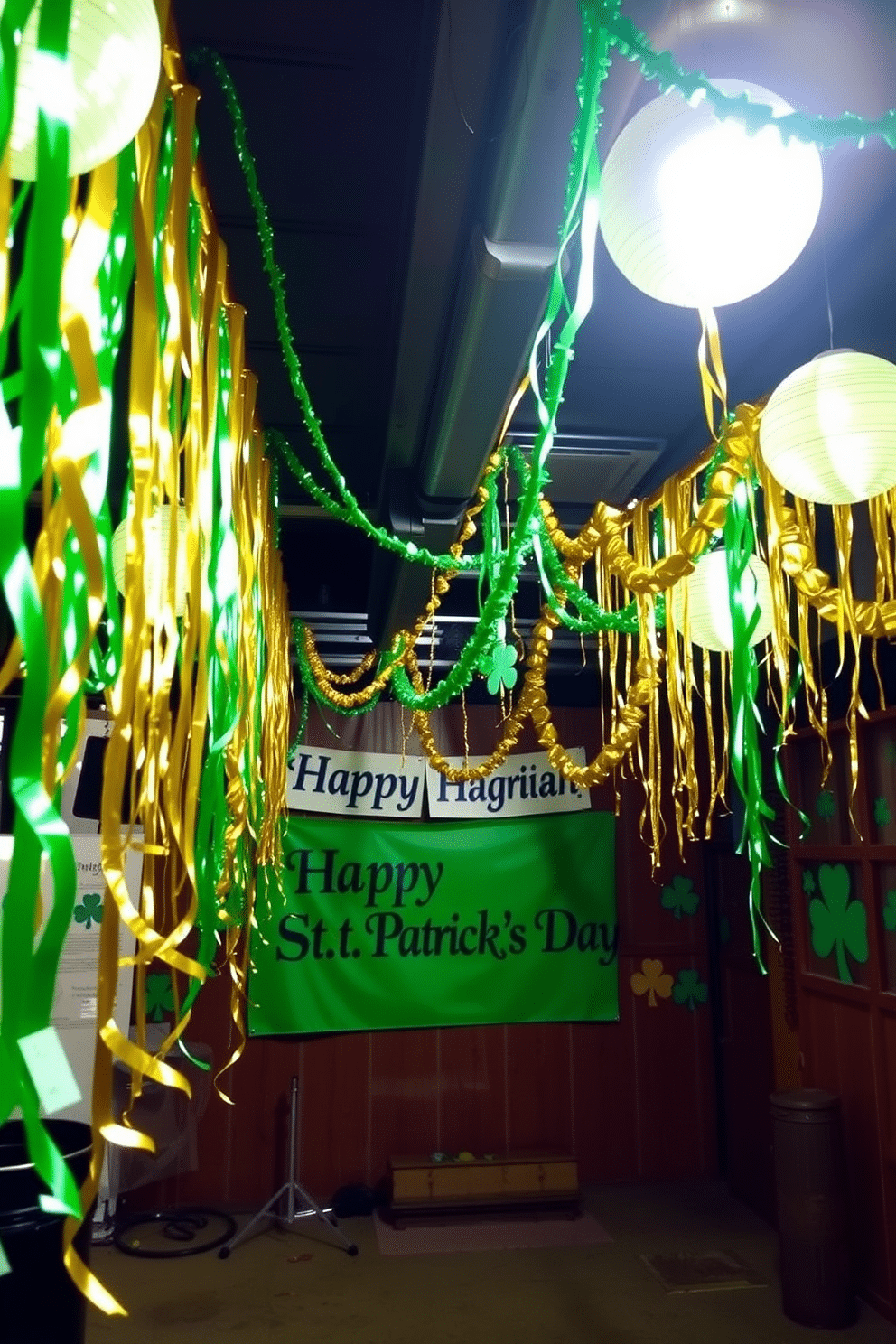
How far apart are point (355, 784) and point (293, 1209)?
1.87 meters

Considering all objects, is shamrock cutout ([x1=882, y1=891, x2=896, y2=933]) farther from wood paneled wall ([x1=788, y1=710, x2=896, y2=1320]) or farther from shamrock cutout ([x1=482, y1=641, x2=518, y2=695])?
shamrock cutout ([x1=482, y1=641, x2=518, y2=695])

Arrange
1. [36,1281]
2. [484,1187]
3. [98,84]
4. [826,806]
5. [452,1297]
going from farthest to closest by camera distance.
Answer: [484,1187] → [826,806] → [452,1297] → [36,1281] → [98,84]

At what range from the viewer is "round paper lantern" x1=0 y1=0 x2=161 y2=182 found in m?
0.61

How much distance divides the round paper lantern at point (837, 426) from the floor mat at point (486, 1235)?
11.6ft

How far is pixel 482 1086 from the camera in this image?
15.0ft

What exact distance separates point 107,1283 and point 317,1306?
2.51 ft

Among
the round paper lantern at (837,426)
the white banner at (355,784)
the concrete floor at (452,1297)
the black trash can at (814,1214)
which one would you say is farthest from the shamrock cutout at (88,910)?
the round paper lantern at (837,426)

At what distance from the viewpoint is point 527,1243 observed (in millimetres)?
3809

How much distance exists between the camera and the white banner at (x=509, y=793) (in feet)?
15.6

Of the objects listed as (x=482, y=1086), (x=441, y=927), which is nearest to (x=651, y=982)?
(x=482, y=1086)

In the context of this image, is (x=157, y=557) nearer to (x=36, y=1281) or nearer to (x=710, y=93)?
(x=710, y=93)

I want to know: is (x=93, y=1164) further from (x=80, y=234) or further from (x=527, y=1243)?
(x=527, y=1243)

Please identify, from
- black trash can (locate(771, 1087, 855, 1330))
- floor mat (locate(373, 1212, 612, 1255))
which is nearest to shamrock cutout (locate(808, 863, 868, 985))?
black trash can (locate(771, 1087, 855, 1330))

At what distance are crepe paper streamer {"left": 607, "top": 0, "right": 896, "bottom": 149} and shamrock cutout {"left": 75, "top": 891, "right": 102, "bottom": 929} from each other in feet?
11.0
